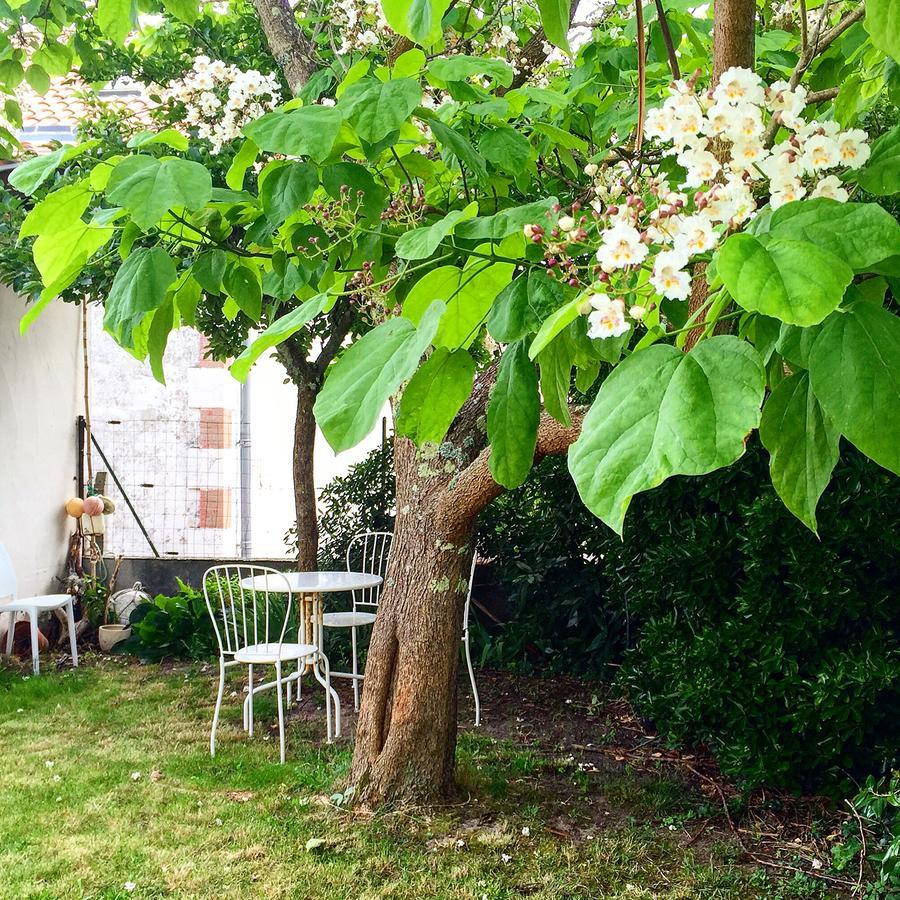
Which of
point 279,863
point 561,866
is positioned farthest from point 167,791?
point 561,866

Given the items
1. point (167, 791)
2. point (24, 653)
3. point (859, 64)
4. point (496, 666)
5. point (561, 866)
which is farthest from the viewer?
point (24, 653)

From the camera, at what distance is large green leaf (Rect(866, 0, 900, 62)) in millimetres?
680

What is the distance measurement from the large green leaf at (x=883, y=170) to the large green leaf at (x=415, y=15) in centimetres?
40

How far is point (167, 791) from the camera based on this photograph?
140 inches

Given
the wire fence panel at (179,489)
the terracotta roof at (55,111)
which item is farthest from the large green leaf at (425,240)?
the wire fence panel at (179,489)

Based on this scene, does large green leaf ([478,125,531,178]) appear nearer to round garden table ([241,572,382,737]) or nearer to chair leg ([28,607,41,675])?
round garden table ([241,572,382,737])

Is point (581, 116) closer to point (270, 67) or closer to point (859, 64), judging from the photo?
point (859, 64)

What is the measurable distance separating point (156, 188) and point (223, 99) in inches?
107

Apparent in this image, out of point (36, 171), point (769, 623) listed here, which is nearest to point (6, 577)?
point (769, 623)

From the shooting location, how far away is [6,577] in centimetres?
545

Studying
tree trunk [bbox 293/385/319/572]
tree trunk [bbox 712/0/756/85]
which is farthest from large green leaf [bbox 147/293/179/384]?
tree trunk [bbox 293/385/319/572]

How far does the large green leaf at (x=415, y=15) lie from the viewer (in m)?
0.87

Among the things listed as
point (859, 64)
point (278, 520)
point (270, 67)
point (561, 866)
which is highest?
point (270, 67)

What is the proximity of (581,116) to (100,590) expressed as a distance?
5438 millimetres
